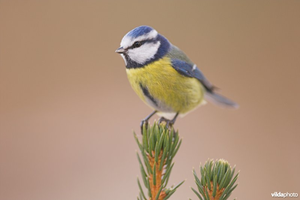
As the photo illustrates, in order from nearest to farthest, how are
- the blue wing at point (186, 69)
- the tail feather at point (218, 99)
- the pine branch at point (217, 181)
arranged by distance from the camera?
the pine branch at point (217, 181)
the blue wing at point (186, 69)
the tail feather at point (218, 99)

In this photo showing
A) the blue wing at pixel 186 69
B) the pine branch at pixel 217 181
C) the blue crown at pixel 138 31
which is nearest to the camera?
the pine branch at pixel 217 181

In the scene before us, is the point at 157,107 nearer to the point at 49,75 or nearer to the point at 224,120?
the point at 224,120

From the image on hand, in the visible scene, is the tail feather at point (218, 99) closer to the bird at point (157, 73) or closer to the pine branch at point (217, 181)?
the bird at point (157, 73)

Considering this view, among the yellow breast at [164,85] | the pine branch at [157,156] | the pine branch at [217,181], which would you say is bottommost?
the pine branch at [217,181]

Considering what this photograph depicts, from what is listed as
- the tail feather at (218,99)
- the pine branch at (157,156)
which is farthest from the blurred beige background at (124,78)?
the pine branch at (157,156)

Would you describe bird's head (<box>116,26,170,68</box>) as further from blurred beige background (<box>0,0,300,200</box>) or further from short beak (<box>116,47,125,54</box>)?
blurred beige background (<box>0,0,300,200</box>)

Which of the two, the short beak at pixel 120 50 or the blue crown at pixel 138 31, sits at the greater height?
the blue crown at pixel 138 31

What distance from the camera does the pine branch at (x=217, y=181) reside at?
533mm

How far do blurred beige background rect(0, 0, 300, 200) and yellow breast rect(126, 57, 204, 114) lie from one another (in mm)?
647

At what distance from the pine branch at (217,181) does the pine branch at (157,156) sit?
0.06 metres

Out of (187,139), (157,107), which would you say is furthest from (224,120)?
(157,107)

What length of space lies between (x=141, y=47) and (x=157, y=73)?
83 mm

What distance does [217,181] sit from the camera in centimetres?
54

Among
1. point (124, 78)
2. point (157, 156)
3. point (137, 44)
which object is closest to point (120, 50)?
point (137, 44)
